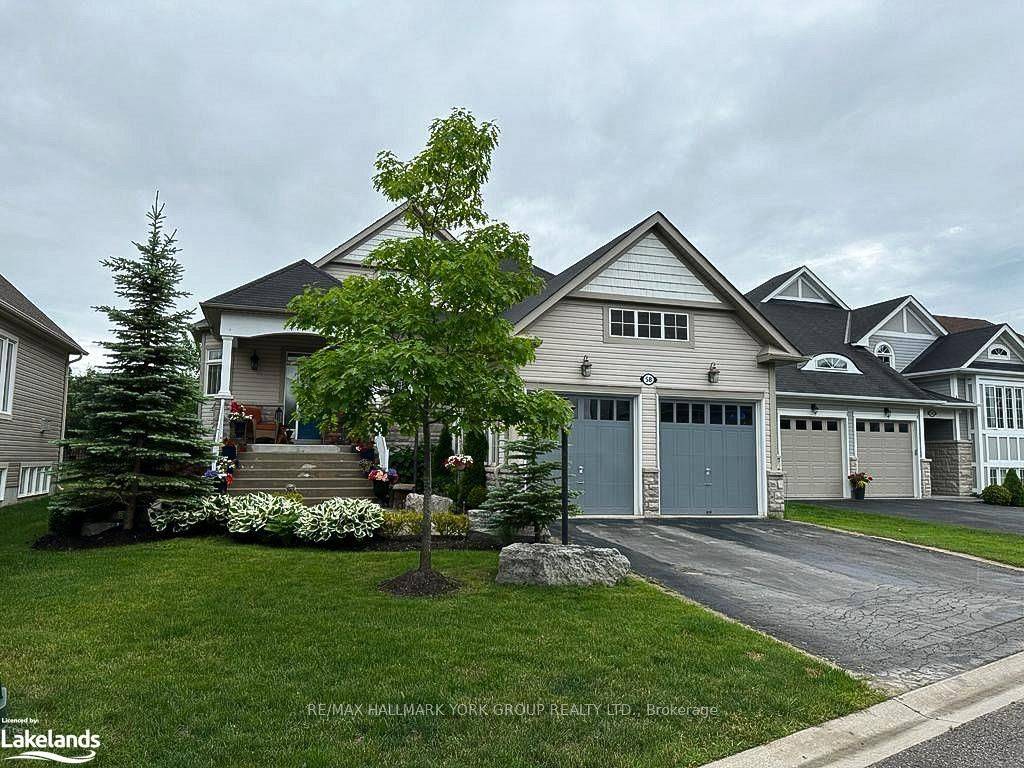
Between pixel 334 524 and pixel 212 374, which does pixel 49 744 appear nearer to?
pixel 334 524

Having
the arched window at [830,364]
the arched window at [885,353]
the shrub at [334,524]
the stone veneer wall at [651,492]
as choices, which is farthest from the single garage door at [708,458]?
the arched window at [885,353]

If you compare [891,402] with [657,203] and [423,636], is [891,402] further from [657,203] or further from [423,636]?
[423,636]

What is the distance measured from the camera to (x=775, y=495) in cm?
1443

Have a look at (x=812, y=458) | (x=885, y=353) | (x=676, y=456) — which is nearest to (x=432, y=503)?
(x=676, y=456)

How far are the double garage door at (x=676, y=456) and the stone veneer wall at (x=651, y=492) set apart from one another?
248 mm

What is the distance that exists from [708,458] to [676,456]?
2.76ft

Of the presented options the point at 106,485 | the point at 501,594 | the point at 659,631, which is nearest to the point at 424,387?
the point at 501,594

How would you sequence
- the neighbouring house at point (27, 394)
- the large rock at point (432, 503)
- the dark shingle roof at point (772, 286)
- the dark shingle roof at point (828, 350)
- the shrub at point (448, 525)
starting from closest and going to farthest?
the shrub at point (448, 525)
the large rock at point (432, 503)
the neighbouring house at point (27, 394)
the dark shingle roof at point (828, 350)
the dark shingle roof at point (772, 286)

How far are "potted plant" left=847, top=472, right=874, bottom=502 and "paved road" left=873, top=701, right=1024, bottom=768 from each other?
1677 centimetres

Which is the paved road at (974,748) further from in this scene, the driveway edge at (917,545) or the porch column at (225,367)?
the porch column at (225,367)

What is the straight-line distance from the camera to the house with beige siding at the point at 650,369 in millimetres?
13664

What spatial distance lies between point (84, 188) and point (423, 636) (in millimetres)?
14635

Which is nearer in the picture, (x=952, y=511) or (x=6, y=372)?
(x=6, y=372)

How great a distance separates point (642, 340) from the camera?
14.1 meters
